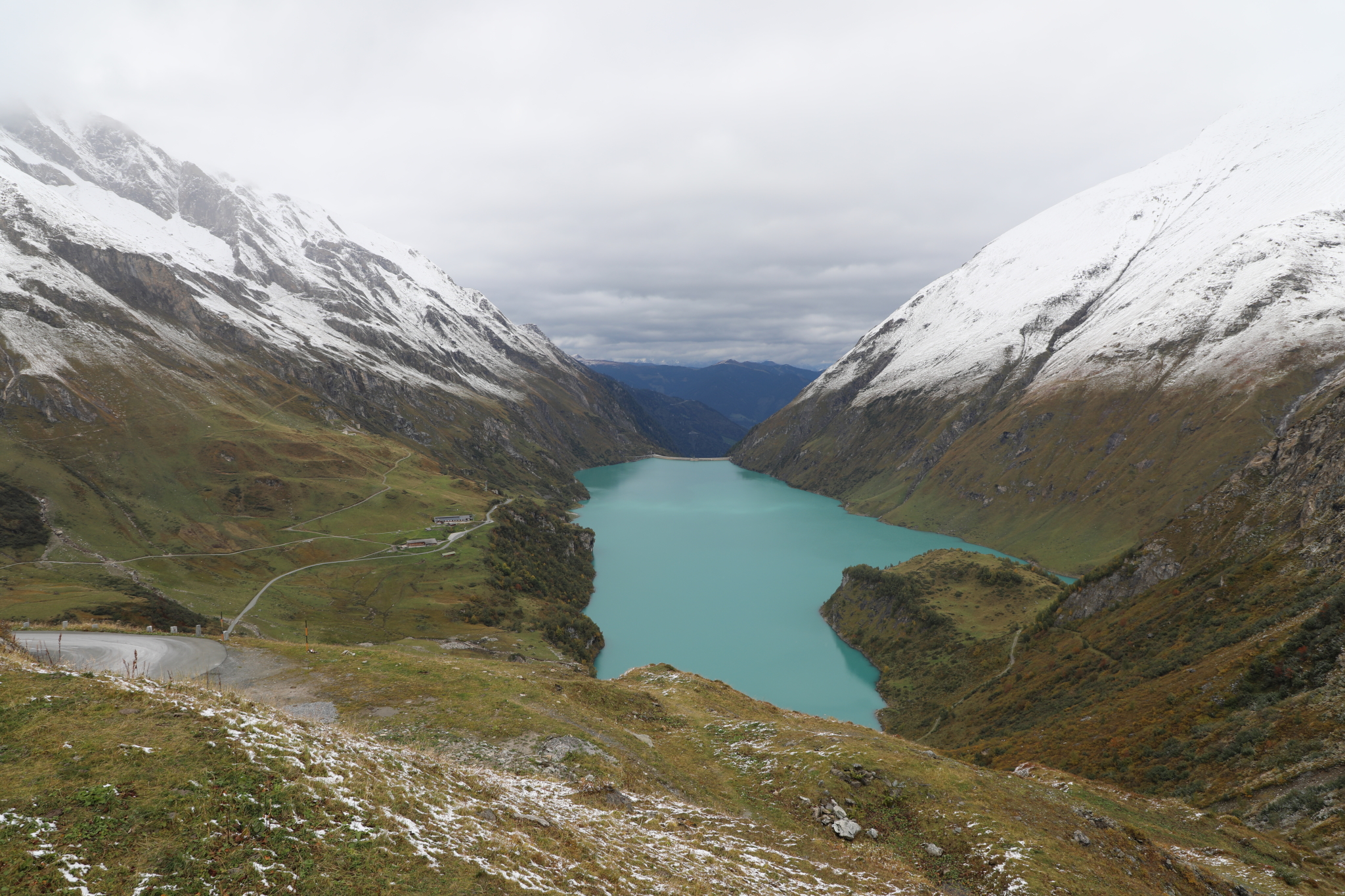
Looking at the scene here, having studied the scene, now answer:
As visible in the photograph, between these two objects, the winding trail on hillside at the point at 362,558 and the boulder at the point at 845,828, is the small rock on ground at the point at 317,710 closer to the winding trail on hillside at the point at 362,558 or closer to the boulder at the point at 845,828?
the boulder at the point at 845,828

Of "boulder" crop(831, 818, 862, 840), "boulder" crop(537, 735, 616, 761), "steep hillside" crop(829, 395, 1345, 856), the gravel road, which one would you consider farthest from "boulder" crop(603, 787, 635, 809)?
"steep hillside" crop(829, 395, 1345, 856)

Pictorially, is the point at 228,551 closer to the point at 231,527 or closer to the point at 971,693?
the point at 231,527

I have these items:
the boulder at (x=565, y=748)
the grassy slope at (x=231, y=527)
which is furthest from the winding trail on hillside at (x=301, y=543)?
the boulder at (x=565, y=748)

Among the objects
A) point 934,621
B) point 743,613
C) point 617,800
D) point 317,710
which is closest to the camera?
point 617,800

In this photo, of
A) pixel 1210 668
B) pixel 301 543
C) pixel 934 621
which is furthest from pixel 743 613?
pixel 301 543

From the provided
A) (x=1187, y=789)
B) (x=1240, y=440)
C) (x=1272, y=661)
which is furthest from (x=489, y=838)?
(x=1240, y=440)

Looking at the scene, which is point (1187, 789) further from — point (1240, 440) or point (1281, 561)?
point (1240, 440)

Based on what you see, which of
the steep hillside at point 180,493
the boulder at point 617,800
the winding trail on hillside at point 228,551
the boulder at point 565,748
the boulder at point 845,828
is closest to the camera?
the boulder at point 617,800

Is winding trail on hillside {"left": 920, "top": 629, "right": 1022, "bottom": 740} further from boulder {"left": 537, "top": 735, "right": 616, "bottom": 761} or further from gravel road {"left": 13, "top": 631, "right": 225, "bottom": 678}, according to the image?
gravel road {"left": 13, "top": 631, "right": 225, "bottom": 678}
